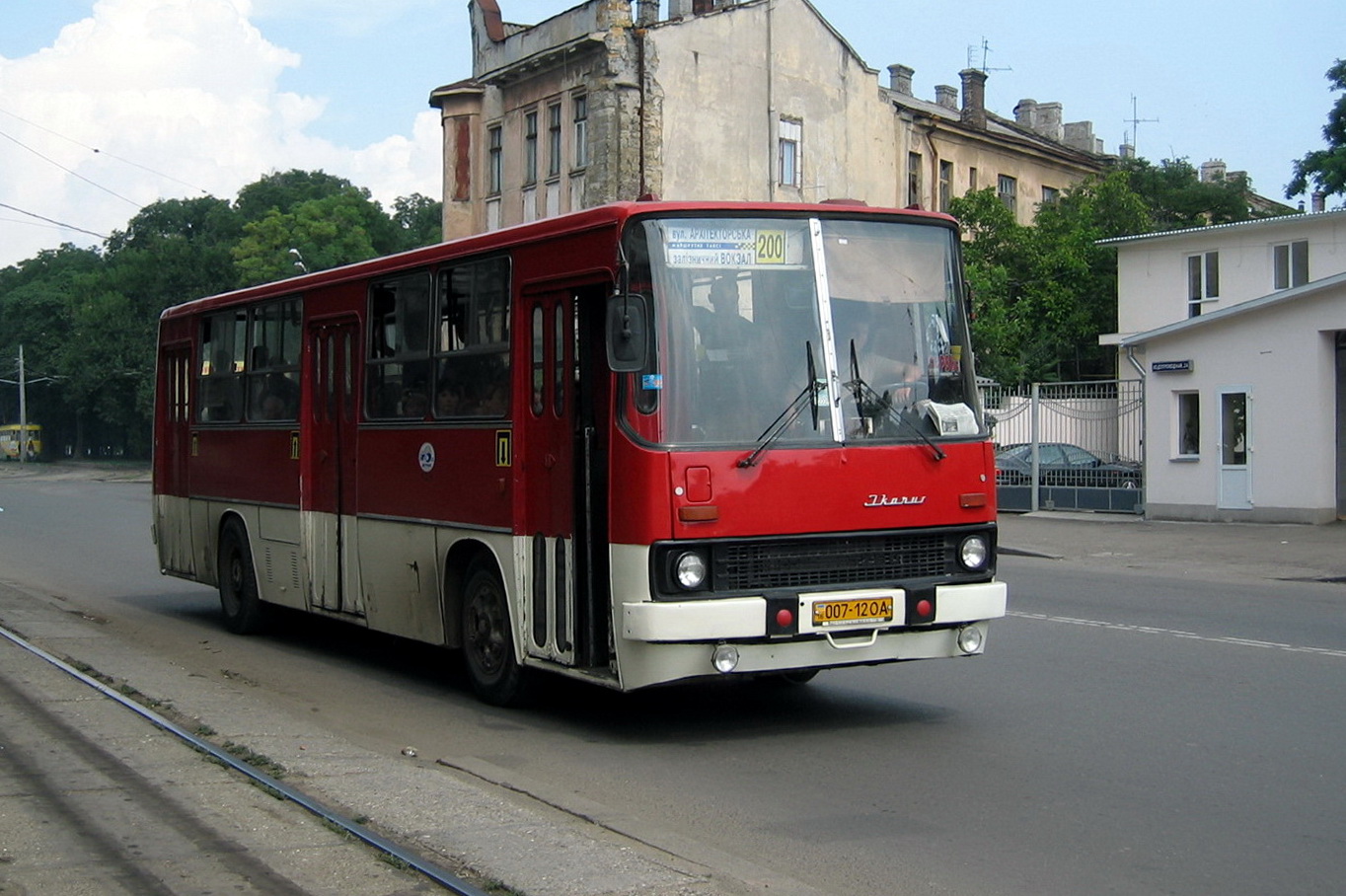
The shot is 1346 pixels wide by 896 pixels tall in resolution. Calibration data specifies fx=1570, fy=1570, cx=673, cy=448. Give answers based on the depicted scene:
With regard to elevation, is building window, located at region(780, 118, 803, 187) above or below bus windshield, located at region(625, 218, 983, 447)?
above

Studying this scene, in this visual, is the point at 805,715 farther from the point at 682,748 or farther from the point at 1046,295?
the point at 1046,295

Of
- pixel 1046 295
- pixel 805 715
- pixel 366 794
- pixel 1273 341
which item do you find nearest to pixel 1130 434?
pixel 1273 341

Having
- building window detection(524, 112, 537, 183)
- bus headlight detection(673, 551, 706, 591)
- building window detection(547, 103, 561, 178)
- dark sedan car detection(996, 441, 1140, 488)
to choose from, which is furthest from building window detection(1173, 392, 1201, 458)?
building window detection(524, 112, 537, 183)

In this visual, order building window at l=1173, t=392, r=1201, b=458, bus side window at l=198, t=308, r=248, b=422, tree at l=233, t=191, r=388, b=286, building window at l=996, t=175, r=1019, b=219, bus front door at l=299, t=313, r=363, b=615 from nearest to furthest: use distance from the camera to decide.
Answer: bus front door at l=299, t=313, r=363, b=615 < bus side window at l=198, t=308, r=248, b=422 < building window at l=1173, t=392, r=1201, b=458 < building window at l=996, t=175, r=1019, b=219 < tree at l=233, t=191, r=388, b=286

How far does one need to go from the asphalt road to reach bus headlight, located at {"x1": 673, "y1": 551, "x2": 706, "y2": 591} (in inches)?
36.5

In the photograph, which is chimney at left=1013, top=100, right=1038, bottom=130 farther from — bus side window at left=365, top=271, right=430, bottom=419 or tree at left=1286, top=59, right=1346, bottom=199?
bus side window at left=365, top=271, right=430, bottom=419

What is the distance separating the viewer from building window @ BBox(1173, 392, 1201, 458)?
91.6 feet

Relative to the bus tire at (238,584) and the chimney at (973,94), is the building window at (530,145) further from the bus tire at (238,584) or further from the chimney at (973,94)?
the bus tire at (238,584)

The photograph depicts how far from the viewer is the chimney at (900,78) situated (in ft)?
201

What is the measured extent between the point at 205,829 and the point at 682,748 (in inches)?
110

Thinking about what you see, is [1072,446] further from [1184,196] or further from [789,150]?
[1184,196]

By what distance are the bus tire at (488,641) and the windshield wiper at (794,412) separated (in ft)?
6.60

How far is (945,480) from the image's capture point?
8.77m

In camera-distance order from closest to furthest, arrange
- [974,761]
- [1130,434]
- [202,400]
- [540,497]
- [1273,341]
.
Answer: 1. [974,761]
2. [540,497]
3. [202,400]
4. [1273,341]
5. [1130,434]
